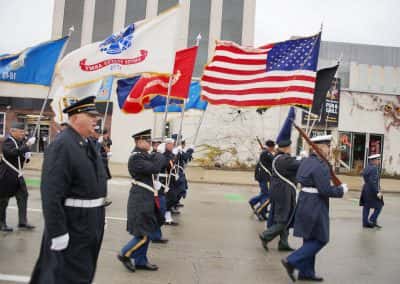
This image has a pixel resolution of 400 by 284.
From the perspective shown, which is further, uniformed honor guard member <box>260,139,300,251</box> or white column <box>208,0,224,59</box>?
white column <box>208,0,224,59</box>

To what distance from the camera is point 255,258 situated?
6.25m

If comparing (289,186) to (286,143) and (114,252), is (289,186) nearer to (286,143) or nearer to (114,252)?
(286,143)

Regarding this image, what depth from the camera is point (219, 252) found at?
6.48m

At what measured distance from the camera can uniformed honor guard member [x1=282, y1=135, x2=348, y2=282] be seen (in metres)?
5.12

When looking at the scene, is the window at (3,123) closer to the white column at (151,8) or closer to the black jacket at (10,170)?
the white column at (151,8)

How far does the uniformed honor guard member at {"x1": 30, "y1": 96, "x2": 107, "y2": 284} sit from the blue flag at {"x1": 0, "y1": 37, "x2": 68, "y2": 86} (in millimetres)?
4192

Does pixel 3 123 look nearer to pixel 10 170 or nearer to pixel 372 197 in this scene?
pixel 10 170

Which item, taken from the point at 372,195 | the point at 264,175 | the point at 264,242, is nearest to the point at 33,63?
the point at 264,242

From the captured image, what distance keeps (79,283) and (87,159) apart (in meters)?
0.94

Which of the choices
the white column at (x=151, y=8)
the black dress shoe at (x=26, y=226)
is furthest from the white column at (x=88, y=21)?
the black dress shoe at (x=26, y=226)

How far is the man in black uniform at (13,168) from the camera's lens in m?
6.98

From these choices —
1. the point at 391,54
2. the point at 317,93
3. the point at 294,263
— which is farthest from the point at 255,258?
the point at 391,54

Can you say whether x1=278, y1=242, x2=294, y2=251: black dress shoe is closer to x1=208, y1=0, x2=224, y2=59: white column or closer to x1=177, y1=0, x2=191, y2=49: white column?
x1=208, y1=0, x2=224, y2=59: white column

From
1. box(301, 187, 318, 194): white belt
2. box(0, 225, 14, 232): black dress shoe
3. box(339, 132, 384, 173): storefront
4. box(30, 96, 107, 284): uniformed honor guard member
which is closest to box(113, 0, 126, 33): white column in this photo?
box(339, 132, 384, 173): storefront
